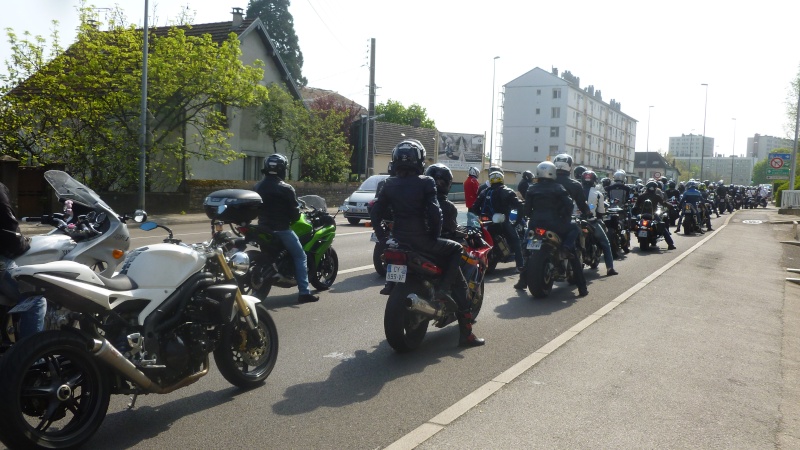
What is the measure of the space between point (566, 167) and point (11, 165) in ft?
53.0

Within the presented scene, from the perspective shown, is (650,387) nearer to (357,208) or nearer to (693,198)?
(357,208)

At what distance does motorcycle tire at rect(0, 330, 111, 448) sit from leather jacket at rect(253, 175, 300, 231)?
4.91 m

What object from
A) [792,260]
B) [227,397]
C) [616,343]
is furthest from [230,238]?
[792,260]

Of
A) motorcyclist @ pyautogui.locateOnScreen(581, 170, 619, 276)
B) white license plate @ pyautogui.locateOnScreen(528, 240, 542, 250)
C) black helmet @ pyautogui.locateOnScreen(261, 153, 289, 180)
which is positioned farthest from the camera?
motorcyclist @ pyautogui.locateOnScreen(581, 170, 619, 276)

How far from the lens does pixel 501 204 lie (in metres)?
12.4

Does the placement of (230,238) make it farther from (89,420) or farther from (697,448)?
(697,448)

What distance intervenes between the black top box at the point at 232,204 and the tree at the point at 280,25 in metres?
62.1

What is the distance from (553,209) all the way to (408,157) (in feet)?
14.5

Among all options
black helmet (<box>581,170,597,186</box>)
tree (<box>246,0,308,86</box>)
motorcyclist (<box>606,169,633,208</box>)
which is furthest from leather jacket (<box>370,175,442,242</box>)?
tree (<box>246,0,308,86</box>)

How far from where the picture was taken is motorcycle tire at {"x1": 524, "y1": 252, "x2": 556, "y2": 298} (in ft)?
33.6

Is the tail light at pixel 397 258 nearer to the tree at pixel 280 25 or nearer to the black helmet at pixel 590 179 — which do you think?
the black helmet at pixel 590 179

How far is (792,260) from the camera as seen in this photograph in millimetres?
17359

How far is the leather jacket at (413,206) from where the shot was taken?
6.68 meters

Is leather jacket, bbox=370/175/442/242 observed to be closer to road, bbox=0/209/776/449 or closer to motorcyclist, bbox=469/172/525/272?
road, bbox=0/209/776/449
